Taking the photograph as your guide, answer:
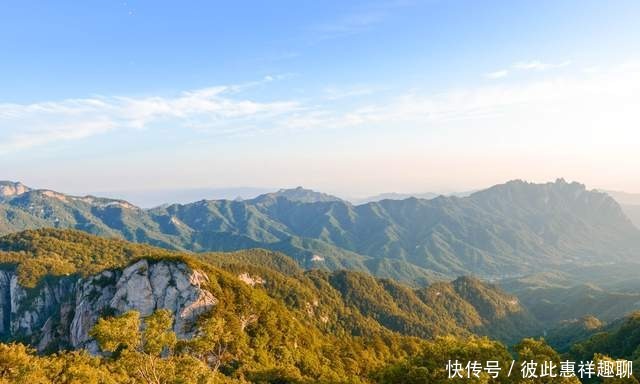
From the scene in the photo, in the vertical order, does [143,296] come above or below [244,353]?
above

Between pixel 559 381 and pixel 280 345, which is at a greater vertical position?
pixel 559 381

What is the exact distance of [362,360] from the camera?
150 meters

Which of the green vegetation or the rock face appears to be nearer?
the green vegetation

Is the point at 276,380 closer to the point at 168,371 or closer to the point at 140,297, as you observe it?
the point at 168,371

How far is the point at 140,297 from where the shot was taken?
13338cm

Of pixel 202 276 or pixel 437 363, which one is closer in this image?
pixel 437 363

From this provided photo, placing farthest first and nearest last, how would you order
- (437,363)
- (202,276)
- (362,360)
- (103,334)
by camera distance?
(362,360) < (202,276) < (437,363) < (103,334)

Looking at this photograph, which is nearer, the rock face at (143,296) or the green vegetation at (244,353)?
the green vegetation at (244,353)

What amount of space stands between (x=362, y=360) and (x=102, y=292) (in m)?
91.5

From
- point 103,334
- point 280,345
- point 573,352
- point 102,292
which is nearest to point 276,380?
point 280,345

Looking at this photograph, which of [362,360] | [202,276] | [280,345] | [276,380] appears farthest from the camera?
[362,360]

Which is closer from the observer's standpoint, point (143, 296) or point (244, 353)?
point (244, 353)

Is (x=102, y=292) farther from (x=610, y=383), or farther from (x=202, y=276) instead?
(x=610, y=383)

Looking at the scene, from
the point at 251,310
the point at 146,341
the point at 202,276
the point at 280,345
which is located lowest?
the point at 280,345
